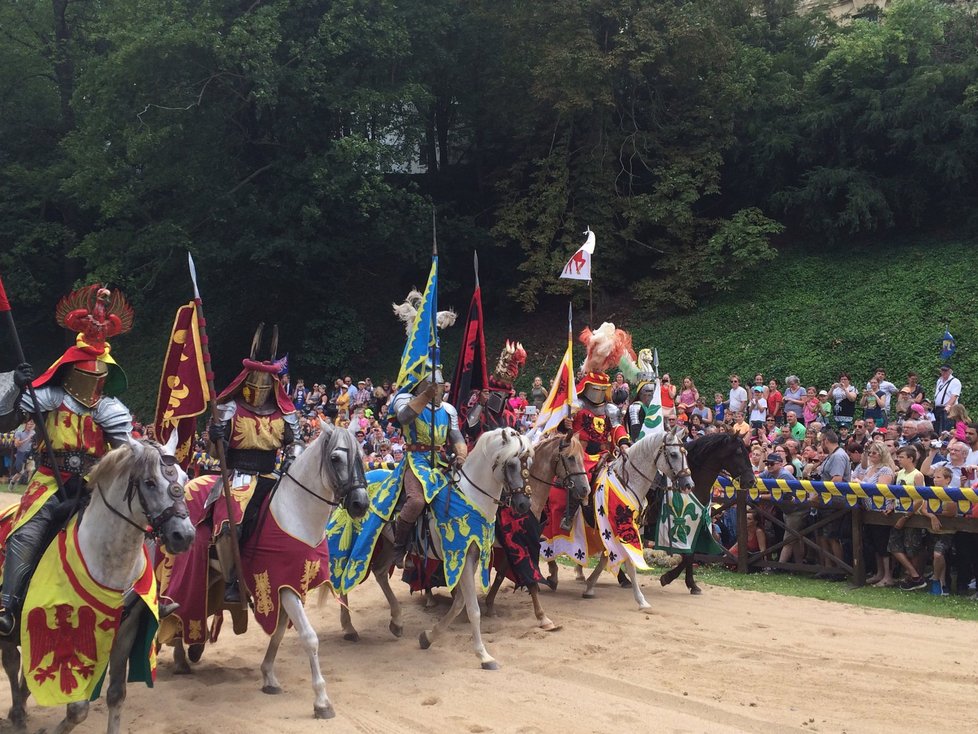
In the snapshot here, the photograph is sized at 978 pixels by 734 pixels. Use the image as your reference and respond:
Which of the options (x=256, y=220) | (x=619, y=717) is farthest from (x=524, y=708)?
(x=256, y=220)

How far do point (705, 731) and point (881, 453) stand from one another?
23.0 feet

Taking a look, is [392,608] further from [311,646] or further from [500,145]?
[500,145]

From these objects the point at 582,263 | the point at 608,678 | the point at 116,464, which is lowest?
the point at 608,678

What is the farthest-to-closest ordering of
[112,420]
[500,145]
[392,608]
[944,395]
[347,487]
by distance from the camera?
[500,145], [944,395], [392,608], [347,487], [112,420]

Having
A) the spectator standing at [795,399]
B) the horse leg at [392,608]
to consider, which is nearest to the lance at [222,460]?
the horse leg at [392,608]

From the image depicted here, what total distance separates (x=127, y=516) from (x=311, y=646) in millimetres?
1985

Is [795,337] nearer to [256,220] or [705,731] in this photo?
[256,220]

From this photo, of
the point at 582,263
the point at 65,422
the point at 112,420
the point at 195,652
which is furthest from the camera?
the point at 582,263

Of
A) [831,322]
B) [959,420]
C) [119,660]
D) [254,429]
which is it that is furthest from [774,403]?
[119,660]

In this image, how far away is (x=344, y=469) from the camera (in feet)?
26.0

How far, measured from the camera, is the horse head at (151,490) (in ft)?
20.2

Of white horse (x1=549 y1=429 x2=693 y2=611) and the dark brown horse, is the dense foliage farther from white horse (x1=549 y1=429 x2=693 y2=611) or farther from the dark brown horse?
white horse (x1=549 y1=429 x2=693 y2=611)

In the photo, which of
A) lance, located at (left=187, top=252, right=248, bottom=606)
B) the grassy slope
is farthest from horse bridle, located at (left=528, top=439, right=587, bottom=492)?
the grassy slope

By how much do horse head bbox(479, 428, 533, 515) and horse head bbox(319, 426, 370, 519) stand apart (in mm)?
1561
